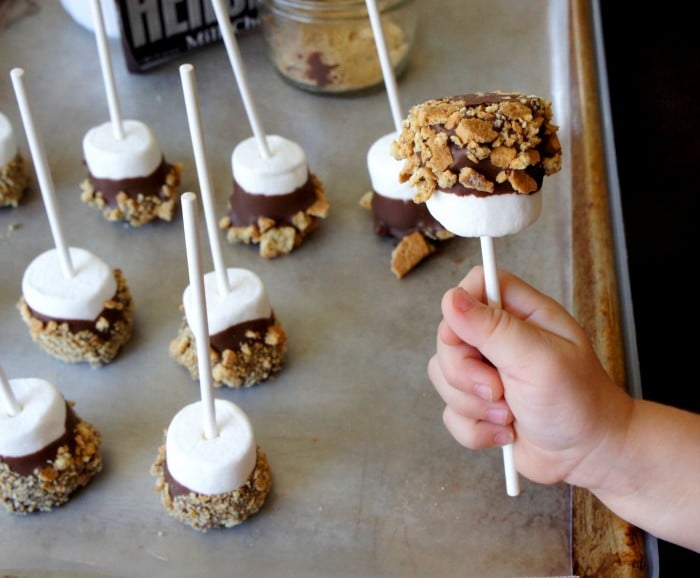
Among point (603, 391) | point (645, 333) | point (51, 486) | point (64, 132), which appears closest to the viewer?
point (603, 391)

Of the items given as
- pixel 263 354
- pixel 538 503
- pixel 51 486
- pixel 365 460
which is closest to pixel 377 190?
pixel 263 354

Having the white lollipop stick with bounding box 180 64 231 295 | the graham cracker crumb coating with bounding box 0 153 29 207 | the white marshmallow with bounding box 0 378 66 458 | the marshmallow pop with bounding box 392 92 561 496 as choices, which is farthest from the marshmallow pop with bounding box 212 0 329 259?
the marshmallow pop with bounding box 392 92 561 496

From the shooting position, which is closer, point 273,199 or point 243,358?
point 243,358

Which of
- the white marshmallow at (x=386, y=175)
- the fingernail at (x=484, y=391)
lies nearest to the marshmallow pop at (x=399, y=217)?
the white marshmallow at (x=386, y=175)

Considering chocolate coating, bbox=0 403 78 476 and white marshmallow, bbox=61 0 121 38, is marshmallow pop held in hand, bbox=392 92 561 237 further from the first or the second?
white marshmallow, bbox=61 0 121 38

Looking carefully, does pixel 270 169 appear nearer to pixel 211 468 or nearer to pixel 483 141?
pixel 211 468

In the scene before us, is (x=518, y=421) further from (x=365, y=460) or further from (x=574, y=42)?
(x=574, y=42)

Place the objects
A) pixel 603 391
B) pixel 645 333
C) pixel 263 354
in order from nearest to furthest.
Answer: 1. pixel 603 391
2. pixel 263 354
3. pixel 645 333

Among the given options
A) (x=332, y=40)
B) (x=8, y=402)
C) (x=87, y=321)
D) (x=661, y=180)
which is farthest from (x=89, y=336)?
(x=661, y=180)
